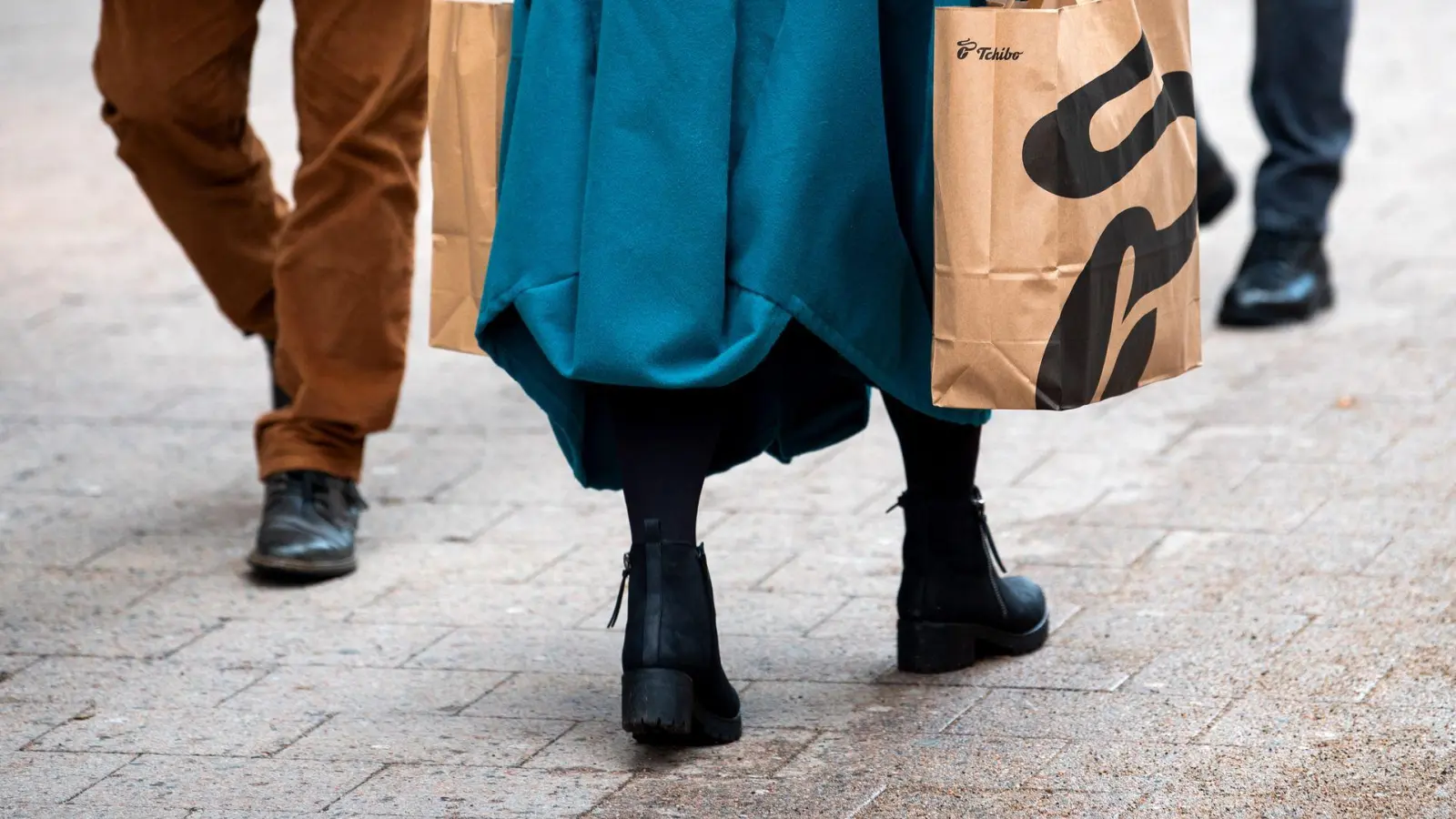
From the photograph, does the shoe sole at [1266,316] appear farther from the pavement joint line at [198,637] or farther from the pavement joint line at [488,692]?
the pavement joint line at [198,637]

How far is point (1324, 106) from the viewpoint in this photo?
564 centimetres

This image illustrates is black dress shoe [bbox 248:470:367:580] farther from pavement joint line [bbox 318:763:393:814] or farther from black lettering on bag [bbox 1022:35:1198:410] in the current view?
black lettering on bag [bbox 1022:35:1198:410]

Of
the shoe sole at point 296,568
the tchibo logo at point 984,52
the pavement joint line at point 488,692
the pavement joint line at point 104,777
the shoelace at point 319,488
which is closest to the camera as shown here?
the tchibo logo at point 984,52

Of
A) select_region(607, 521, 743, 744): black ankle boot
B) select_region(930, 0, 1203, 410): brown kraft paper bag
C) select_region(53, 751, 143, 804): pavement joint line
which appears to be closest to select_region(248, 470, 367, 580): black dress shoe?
select_region(53, 751, 143, 804): pavement joint line

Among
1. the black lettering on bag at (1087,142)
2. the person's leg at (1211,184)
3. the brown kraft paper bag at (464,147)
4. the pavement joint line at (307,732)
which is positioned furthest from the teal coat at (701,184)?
the person's leg at (1211,184)

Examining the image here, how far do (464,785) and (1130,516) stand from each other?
1639mm

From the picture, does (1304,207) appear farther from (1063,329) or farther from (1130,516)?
(1063,329)

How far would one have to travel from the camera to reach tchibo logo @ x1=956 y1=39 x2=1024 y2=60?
249 cm

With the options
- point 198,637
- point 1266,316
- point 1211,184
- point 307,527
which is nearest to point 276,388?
point 307,527

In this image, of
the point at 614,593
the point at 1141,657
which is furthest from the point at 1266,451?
the point at 614,593

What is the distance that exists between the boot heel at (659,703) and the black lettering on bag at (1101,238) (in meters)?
0.60

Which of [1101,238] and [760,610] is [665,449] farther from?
[760,610]

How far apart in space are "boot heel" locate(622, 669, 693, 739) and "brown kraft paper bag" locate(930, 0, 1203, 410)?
51 centimetres

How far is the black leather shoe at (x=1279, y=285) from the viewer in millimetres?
5293
